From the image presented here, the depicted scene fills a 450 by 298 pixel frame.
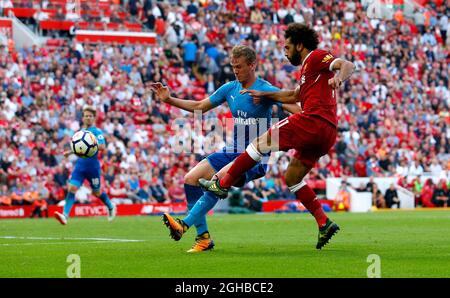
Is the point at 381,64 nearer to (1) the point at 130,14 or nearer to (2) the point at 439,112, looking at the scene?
(2) the point at 439,112

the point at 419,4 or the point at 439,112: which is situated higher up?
the point at 419,4

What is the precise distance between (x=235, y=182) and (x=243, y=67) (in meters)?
1.74

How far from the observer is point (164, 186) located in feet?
112

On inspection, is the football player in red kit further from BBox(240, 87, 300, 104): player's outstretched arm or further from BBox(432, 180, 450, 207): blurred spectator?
BBox(432, 180, 450, 207): blurred spectator

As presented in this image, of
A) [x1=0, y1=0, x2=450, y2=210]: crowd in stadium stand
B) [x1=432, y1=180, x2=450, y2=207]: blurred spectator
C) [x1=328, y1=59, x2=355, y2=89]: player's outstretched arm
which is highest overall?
[x1=328, y1=59, x2=355, y2=89]: player's outstretched arm

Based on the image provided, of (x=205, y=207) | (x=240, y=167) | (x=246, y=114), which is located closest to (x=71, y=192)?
(x=246, y=114)

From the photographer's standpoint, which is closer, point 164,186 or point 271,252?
point 271,252

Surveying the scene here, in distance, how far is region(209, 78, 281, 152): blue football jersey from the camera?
46.8 ft

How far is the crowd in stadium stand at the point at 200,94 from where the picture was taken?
108 feet

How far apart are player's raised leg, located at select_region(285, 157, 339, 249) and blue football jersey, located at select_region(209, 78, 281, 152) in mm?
819

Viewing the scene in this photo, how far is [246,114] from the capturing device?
14289 millimetres
